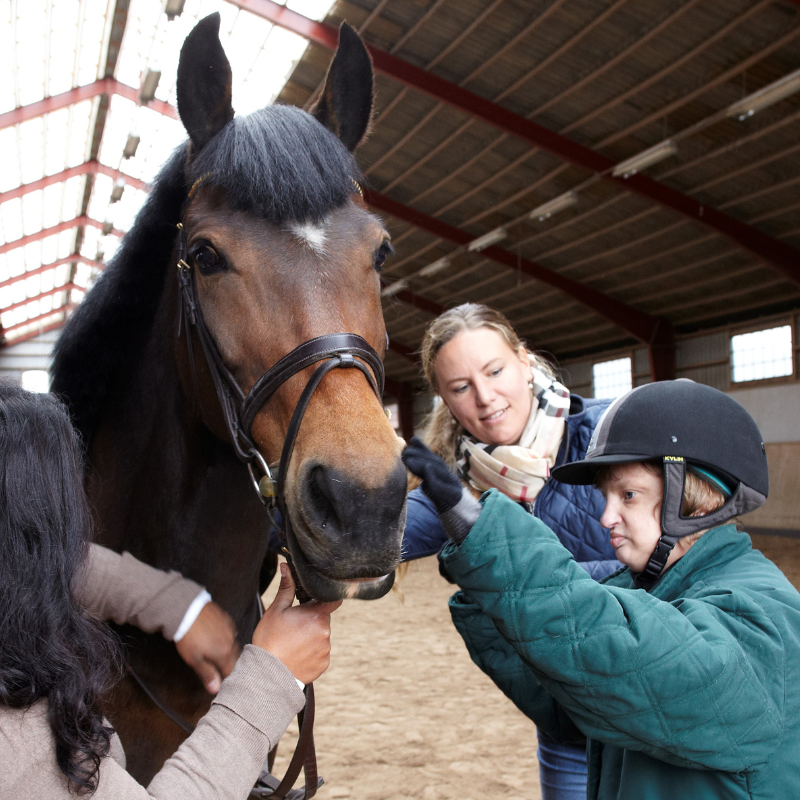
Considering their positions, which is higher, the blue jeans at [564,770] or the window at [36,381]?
the window at [36,381]

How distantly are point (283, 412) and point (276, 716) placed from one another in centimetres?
53

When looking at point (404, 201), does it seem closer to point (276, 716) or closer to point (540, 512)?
point (540, 512)

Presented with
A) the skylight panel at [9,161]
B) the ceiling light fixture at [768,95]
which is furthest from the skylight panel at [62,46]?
the ceiling light fixture at [768,95]

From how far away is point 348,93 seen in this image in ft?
6.25

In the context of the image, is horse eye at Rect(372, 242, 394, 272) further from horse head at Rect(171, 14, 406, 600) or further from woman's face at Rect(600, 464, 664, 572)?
woman's face at Rect(600, 464, 664, 572)

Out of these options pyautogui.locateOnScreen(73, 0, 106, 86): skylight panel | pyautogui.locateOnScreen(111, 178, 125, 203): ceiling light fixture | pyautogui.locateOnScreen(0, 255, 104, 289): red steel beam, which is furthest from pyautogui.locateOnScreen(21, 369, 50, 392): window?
pyautogui.locateOnScreen(0, 255, 104, 289): red steel beam

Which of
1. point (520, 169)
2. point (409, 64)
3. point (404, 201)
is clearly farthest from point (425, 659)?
point (404, 201)

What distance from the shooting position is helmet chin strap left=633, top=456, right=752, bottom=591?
1.33m

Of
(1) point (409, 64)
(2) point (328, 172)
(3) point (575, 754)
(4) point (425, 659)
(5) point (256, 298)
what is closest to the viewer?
(5) point (256, 298)

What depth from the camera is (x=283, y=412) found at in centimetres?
138

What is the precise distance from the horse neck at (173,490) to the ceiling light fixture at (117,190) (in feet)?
55.1

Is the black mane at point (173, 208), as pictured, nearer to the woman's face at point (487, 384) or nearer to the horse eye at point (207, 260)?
the horse eye at point (207, 260)

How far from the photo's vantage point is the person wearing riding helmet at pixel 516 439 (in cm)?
202

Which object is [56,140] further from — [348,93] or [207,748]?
[207,748]
